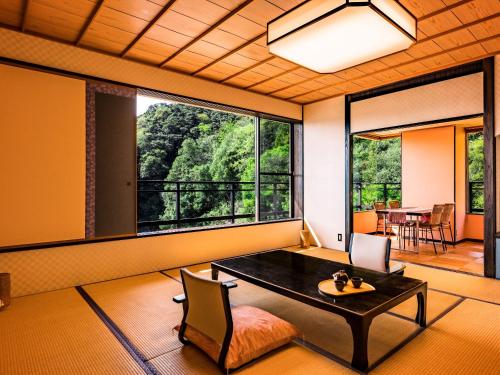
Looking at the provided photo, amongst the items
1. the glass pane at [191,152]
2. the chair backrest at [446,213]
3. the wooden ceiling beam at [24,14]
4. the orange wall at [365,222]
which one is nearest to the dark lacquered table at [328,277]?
the wooden ceiling beam at [24,14]

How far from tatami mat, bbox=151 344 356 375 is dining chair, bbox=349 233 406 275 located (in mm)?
1325

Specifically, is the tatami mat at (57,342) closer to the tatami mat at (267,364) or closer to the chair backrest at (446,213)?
the tatami mat at (267,364)

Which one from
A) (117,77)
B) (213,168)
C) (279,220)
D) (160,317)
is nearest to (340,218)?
(279,220)

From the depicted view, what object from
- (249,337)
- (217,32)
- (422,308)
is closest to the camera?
(249,337)

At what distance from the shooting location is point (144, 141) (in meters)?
11.2

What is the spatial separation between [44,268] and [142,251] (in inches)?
42.0

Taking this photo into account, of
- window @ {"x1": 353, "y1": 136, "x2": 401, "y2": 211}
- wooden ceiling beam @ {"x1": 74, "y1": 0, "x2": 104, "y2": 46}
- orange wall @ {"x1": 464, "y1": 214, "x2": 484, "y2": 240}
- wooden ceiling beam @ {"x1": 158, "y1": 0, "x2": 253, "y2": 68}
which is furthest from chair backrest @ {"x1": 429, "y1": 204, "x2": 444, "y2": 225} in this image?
window @ {"x1": 353, "y1": 136, "x2": 401, "y2": 211}

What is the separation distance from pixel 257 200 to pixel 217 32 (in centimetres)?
294

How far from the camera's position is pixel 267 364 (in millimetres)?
1982

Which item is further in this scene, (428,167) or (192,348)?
(428,167)

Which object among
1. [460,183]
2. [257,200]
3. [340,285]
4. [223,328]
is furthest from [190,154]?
[223,328]

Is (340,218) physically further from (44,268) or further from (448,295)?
(44,268)

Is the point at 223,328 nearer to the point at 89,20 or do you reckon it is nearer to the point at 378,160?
the point at 89,20

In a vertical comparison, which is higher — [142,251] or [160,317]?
[142,251]
